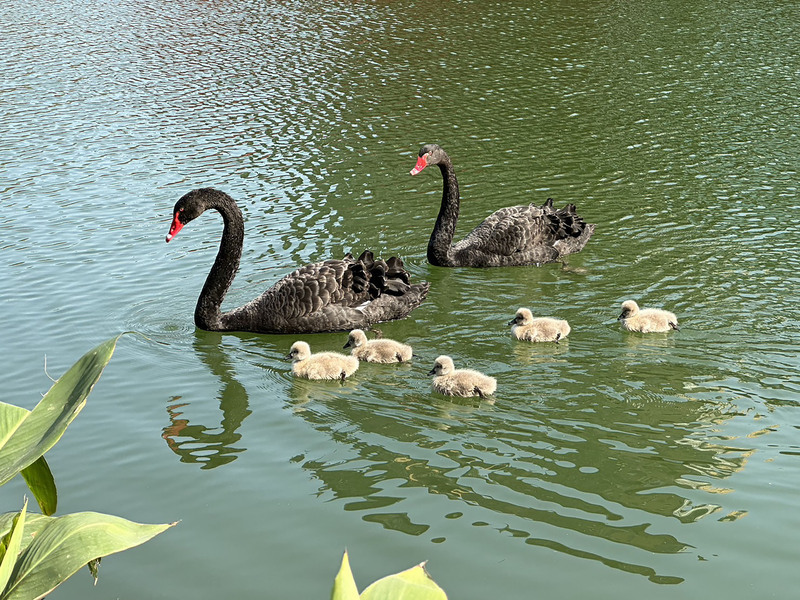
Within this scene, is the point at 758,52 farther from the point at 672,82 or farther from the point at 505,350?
the point at 505,350

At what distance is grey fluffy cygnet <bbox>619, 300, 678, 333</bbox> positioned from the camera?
6809mm

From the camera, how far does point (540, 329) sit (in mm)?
6777

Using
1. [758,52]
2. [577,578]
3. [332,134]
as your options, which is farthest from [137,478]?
[758,52]

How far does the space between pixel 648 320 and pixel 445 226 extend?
2886 millimetres

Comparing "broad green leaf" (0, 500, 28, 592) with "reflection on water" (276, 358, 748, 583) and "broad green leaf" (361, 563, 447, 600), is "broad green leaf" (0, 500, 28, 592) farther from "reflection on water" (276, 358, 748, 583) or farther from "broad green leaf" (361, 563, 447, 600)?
"reflection on water" (276, 358, 748, 583)

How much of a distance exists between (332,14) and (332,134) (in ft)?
33.7

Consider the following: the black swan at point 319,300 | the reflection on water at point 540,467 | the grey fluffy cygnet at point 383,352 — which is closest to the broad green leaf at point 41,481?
the reflection on water at point 540,467

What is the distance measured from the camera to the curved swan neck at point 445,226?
9.06m

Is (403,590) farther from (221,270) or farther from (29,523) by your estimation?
(221,270)

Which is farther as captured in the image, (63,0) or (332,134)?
(63,0)

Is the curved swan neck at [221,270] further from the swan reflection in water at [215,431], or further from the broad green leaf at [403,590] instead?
the broad green leaf at [403,590]

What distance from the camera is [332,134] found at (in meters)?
14.0

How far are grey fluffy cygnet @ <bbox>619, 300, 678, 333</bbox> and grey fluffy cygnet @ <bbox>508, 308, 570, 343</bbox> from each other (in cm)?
46

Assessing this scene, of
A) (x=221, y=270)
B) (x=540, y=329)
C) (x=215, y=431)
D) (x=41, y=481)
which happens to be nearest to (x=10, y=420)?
(x=41, y=481)
